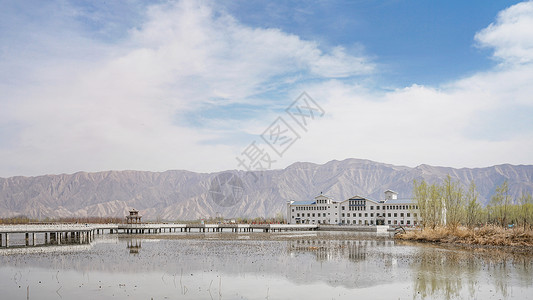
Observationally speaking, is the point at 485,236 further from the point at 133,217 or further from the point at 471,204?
the point at 133,217

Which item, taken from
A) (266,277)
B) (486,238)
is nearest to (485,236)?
(486,238)

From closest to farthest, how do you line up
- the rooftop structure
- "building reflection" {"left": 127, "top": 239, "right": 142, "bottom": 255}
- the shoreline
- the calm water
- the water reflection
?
the calm water, the water reflection, "building reflection" {"left": 127, "top": 239, "right": 142, "bottom": 255}, the shoreline, the rooftop structure

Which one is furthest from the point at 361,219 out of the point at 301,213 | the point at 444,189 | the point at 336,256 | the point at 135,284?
the point at 135,284

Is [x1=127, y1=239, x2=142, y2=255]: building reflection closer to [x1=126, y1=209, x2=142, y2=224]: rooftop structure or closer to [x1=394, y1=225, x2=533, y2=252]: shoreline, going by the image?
[x1=394, y1=225, x2=533, y2=252]: shoreline

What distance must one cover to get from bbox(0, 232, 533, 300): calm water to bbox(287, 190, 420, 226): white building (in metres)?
88.6

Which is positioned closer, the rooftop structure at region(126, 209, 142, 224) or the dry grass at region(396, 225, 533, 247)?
the dry grass at region(396, 225, 533, 247)

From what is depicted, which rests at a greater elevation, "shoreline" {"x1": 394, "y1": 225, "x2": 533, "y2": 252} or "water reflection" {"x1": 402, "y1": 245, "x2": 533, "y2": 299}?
"water reflection" {"x1": 402, "y1": 245, "x2": 533, "y2": 299}

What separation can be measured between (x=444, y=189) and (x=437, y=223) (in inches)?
414

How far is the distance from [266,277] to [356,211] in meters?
108

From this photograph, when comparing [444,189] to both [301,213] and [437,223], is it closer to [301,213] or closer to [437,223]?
[437,223]

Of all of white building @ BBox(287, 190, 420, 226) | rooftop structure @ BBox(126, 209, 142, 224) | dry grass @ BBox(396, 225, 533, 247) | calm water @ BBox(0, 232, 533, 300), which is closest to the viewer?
calm water @ BBox(0, 232, 533, 300)

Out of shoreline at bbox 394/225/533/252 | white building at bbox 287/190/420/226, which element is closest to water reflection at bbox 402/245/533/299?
shoreline at bbox 394/225/533/252

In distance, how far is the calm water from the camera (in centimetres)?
2316

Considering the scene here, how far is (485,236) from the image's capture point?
54.1 meters
